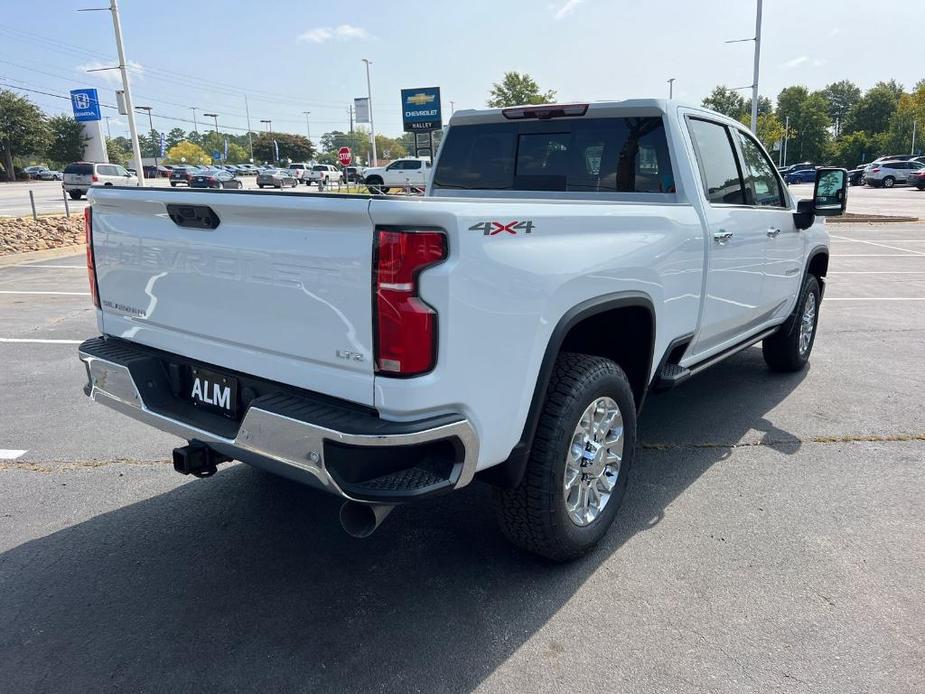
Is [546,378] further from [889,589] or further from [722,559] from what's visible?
[889,589]

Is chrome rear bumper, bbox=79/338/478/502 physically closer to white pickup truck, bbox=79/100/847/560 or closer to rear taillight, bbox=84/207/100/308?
white pickup truck, bbox=79/100/847/560

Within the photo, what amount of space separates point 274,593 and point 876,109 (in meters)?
101

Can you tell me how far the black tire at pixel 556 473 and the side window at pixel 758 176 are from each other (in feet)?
7.39

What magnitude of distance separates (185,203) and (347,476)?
49.1 inches

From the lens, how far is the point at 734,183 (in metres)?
4.33

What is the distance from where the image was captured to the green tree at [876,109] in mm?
83812

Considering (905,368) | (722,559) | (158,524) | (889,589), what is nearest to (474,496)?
(722,559)

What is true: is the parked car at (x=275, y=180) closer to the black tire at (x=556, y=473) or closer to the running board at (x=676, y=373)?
the running board at (x=676, y=373)

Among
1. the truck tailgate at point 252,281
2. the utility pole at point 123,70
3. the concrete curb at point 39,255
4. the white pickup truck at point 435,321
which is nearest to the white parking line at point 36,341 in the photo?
the white pickup truck at point 435,321

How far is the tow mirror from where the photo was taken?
4.96 m

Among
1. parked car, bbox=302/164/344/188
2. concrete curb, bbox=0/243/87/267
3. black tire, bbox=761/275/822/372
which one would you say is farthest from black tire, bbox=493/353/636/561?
parked car, bbox=302/164/344/188

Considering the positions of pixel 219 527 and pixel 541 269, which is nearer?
pixel 541 269

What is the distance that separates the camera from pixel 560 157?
415cm

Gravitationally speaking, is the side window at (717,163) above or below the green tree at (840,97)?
below
